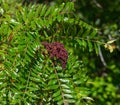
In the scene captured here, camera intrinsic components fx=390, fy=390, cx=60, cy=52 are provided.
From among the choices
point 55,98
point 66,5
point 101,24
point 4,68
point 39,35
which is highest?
point 101,24

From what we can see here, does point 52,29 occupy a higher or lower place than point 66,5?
lower

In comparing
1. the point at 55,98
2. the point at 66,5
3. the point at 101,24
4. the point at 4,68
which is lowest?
the point at 55,98

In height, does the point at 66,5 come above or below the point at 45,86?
above

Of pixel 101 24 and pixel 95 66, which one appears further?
pixel 101 24

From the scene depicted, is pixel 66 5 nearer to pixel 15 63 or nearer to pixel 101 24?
pixel 15 63

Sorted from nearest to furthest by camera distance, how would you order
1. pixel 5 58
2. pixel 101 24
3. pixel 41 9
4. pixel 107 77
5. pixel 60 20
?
1. pixel 5 58
2. pixel 60 20
3. pixel 41 9
4. pixel 107 77
5. pixel 101 24

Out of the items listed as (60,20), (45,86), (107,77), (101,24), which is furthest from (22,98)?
(101,24)

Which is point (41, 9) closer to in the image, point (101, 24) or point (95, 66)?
point (95, 66)

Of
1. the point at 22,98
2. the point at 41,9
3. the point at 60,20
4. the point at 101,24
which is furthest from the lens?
the point at 101,24

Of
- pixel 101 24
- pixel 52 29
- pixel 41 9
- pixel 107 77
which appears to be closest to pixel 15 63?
pixel 52 29
